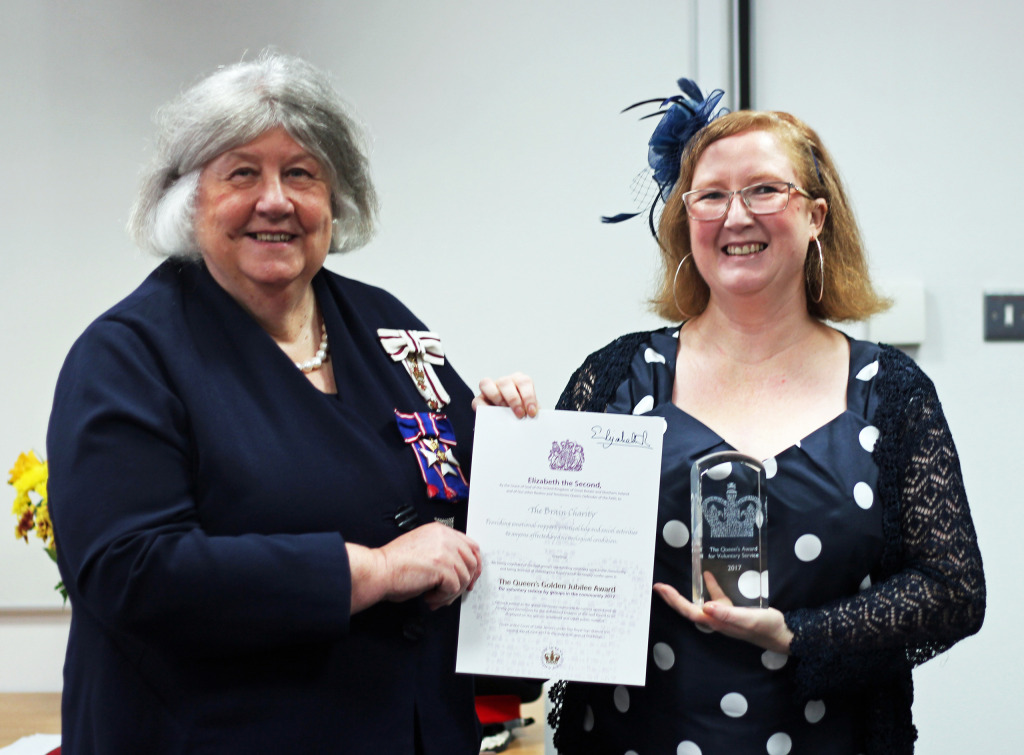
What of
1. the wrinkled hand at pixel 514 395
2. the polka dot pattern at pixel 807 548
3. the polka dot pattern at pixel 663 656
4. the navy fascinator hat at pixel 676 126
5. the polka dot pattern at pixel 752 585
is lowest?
the polka dot pattern at pixel 663 656

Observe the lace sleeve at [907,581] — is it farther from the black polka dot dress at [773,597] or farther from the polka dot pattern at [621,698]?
the polka dot pattern at [621,698]

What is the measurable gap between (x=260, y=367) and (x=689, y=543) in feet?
2.20

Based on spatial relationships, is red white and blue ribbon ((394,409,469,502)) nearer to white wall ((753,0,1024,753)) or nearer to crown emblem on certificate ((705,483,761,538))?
crown emblem on certificate ((705,483,761,538))

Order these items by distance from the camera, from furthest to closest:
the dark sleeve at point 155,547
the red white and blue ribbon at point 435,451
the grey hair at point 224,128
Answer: the red white and blue ribbon at point 435,451, the grey hair at point 224,128, the dark sleeve at point 155,547

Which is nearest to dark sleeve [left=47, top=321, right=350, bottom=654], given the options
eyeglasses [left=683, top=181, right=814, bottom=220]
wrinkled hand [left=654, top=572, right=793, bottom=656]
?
wrinkled hand [left=654, top=572, right=793, bottom=656]

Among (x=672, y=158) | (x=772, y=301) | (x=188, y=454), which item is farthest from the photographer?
(x=672, y=158)

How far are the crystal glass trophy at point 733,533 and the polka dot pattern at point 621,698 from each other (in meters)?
0.20

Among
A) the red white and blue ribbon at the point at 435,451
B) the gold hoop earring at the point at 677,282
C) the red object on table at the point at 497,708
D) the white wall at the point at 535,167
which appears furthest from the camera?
the white wall at the point at 535,167

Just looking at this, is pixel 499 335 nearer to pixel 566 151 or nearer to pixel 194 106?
pixel 566 151

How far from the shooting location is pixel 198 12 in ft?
8.16

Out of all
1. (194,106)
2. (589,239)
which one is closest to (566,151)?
(589,239)

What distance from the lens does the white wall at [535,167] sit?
244cm

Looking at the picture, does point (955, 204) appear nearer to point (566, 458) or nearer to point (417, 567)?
point (566, 458)

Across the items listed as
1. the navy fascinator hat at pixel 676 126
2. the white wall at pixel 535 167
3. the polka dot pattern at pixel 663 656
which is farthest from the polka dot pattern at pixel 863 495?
the white wall at pixel 535 167
